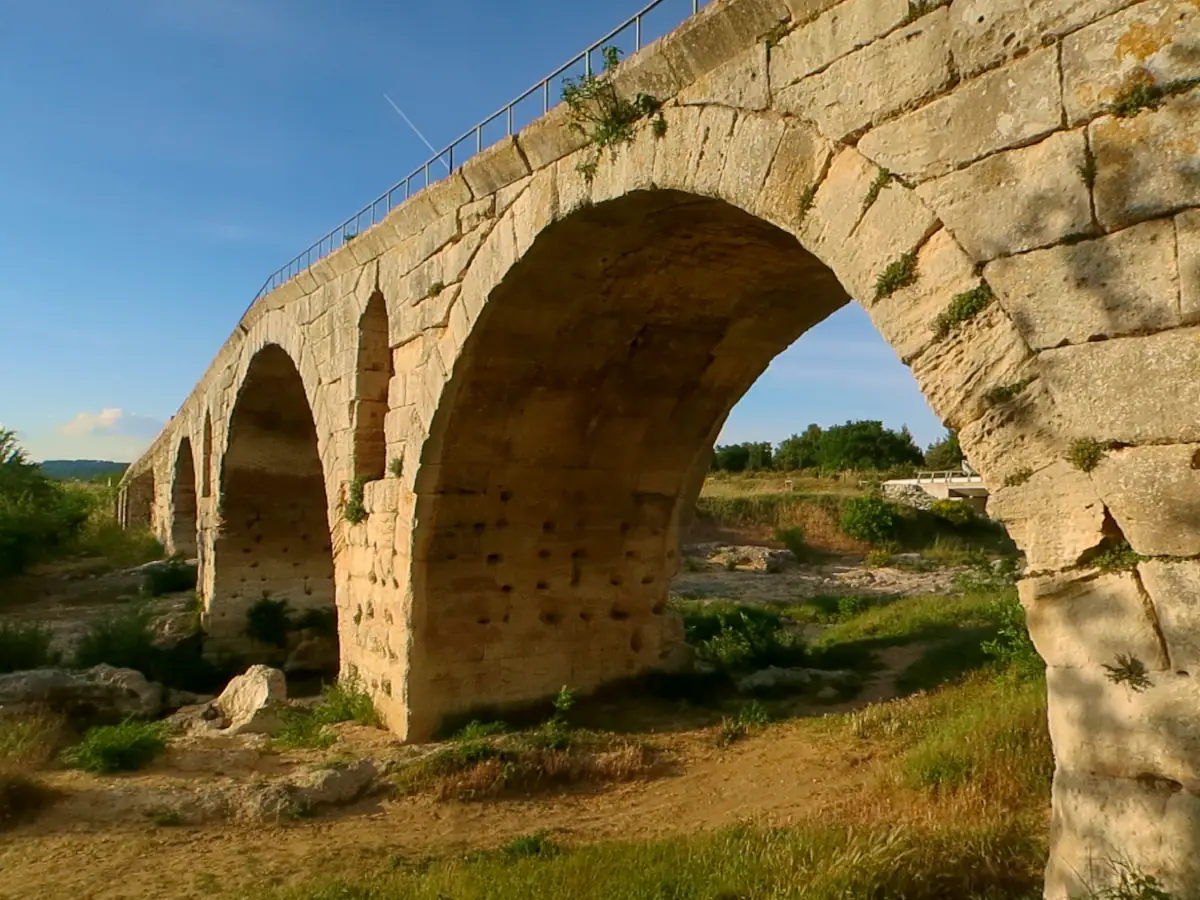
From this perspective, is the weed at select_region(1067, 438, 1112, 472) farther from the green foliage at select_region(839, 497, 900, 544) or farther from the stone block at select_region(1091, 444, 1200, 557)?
the green foliage at select_region(839, 497, 900, 544)

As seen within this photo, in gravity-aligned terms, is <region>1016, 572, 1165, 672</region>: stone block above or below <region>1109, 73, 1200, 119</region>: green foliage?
below

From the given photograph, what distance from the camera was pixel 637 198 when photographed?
523 centimetres

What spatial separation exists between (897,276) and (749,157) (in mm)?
1114

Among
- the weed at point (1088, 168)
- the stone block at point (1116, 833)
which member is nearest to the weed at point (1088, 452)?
the weed at point (1088, 168)

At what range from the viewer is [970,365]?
11.0 feet

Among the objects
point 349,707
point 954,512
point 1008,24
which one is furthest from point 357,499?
point 954,512

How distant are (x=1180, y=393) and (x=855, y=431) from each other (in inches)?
1871

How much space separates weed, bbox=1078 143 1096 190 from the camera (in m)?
2.98

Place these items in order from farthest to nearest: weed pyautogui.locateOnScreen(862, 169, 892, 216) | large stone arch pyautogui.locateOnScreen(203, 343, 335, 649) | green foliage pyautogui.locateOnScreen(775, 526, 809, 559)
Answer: green foliage pyautogui.locateOnScreen(775, 526, 809, 559) → large stone arch pyautogui.locateOnScreen(203, 343, 335, 649) → weed pyautogui.locateOnScreen(862, 169, 892, 216)

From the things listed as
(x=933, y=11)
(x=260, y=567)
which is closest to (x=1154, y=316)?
(x=933, y=11)

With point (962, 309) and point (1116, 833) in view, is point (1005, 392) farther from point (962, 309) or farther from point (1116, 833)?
point (1116, 833)

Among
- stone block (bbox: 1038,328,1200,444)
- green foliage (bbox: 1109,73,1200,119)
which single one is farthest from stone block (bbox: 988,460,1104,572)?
green foliage (bbox: 1109,73,1200,119)

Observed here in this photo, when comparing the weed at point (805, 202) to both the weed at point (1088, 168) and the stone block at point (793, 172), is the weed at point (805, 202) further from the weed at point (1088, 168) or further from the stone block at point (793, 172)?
the weed at point (1088, 168)

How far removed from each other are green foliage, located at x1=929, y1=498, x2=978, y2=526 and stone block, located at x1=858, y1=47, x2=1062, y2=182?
74.9ft
